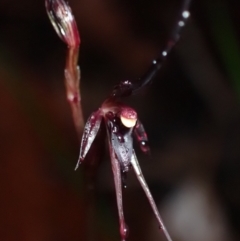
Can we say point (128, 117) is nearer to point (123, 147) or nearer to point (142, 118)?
point (123, 147)

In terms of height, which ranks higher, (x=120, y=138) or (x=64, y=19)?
(x=64, y=19)

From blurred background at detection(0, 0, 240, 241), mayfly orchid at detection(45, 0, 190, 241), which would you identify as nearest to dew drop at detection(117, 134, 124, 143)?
mayfly orchid at detection(45, 0, 190, 241)

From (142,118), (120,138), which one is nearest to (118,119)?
(120,138)

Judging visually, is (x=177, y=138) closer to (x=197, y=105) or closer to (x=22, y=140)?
(x=197, y=105)

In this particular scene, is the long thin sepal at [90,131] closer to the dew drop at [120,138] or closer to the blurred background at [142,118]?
the dew drop at [120,138]

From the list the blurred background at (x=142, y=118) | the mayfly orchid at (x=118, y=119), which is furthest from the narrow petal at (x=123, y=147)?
the blurred background at (x=142, y=118)

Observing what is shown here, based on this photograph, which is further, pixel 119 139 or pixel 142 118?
pixel 142 118

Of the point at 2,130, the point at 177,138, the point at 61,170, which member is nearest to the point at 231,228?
the point at 177,138
